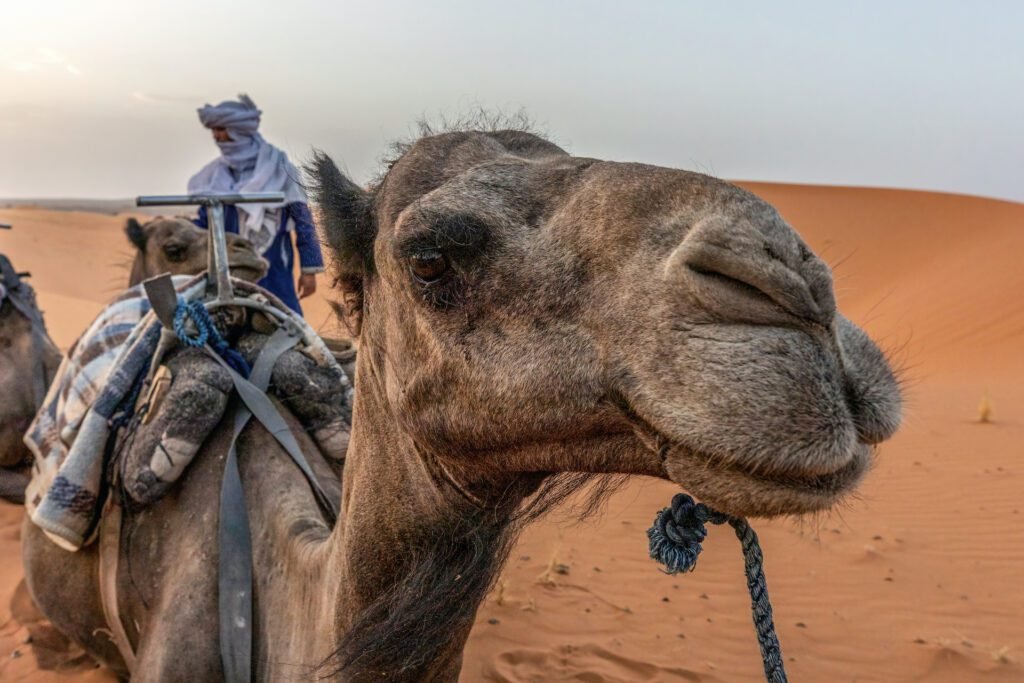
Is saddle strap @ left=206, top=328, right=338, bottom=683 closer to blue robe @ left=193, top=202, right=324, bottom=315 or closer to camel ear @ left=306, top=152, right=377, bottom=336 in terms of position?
camel ear @ left=306, top=152, right=377, bottom=336

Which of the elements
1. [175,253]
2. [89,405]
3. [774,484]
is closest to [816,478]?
[774,484]

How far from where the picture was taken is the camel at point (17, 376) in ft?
20.6

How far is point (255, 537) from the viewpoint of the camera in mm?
2775

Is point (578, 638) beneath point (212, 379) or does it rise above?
beneath

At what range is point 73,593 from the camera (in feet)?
10.8

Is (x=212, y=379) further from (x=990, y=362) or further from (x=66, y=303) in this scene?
(x=66, y=303)

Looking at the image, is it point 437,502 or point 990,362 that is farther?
point 990,362

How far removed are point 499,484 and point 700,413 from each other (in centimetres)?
72

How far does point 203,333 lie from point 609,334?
7.07 feet

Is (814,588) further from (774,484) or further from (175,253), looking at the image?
(774,484)

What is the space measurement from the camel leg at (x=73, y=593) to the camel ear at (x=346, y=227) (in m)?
1.75

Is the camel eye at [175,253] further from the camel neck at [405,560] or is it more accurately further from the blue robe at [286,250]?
the camel neck at [405,560]

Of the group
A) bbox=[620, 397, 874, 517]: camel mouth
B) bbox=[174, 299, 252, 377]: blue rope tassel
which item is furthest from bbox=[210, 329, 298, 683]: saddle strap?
bbox=[620, 397, 874, 517]: camel mouth

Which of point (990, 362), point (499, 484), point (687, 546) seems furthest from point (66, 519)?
point (990, 362)
